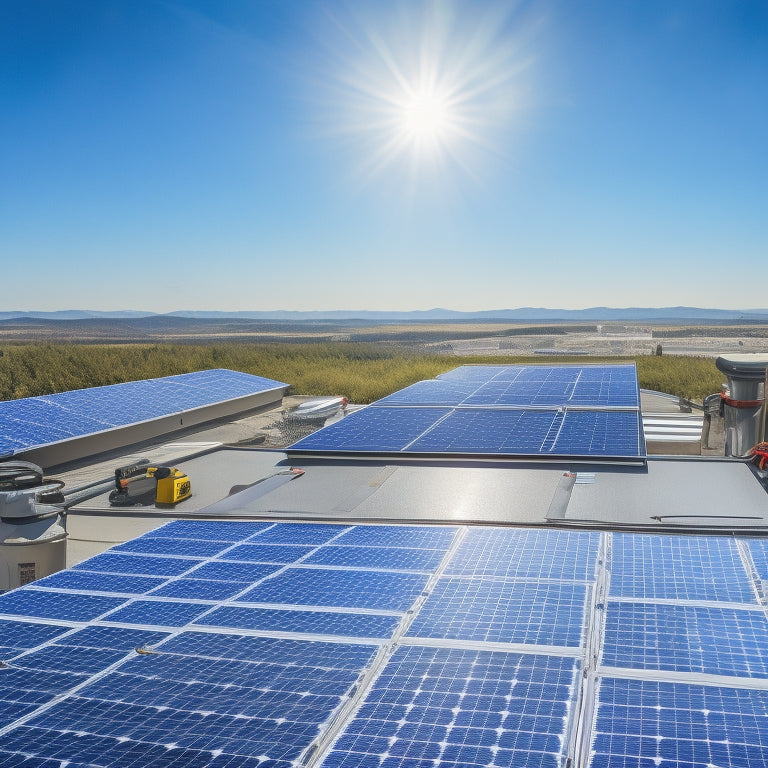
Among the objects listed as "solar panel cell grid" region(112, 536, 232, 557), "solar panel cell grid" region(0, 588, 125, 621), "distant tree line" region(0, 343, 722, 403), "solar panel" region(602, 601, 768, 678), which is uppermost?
"solar panel" region(602, 601, 768, 678)

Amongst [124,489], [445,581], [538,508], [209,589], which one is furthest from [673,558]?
[124,489]

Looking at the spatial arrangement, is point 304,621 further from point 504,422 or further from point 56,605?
point 504,422

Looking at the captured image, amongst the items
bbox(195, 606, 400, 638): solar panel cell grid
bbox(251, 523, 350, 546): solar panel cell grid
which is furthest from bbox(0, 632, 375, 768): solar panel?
bbox(251, 523, 350, 546): solar panel cell grid

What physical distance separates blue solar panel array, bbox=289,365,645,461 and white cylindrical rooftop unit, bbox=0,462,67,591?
564 centimetres

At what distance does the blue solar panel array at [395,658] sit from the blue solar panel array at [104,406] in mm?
8723

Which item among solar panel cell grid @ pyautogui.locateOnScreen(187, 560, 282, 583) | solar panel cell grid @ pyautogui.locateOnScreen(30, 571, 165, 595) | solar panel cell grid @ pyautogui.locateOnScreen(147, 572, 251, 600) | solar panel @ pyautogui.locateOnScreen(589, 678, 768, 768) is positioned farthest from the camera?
solar panel cell grid @ pyautogui.locateOnScreen(187, 560, 282, 583)

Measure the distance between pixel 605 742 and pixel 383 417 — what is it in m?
12.8

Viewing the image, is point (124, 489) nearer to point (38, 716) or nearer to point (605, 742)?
point (38, 716)

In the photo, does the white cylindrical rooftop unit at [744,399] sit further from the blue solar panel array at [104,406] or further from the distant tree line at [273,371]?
the distant tree line at [273,371]

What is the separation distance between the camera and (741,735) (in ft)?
12.3

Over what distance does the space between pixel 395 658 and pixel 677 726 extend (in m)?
1.81

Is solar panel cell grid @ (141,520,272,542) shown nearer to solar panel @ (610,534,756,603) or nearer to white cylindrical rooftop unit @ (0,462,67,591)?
white cylindrical rooftop unit @ (0,462,67,591)

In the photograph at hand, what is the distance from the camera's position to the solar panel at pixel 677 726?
357cm

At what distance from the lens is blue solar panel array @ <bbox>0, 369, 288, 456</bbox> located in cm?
1488
